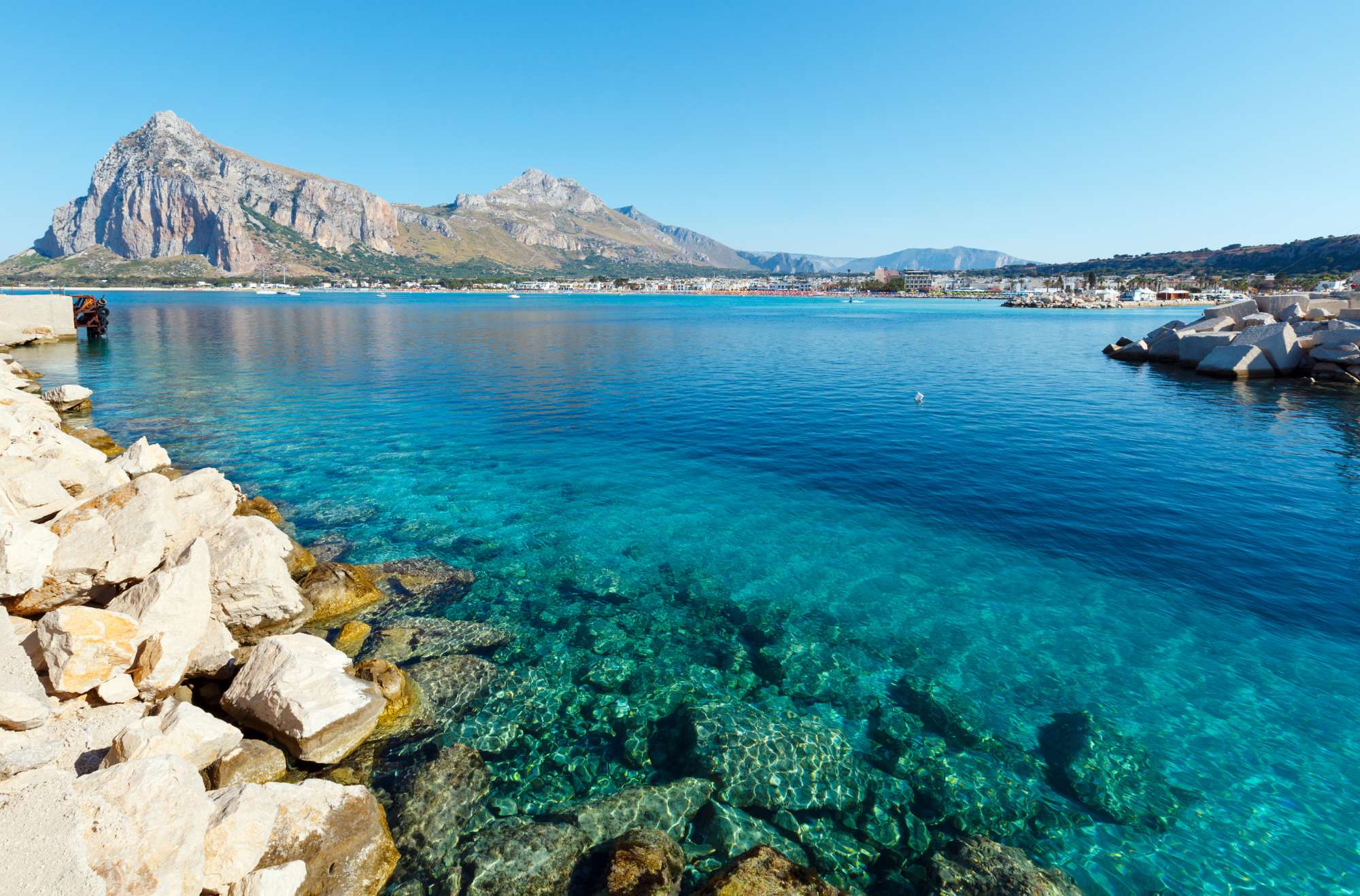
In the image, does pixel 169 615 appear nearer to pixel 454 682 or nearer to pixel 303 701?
pixel 303 701

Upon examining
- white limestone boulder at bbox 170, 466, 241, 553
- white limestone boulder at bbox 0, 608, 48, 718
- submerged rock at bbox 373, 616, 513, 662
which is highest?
white limestone boulder at bbox 170, 466, 241, 553

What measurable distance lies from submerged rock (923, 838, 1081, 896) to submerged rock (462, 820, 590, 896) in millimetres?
4314

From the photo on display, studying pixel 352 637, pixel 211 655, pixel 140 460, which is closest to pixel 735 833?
pixel 352 637

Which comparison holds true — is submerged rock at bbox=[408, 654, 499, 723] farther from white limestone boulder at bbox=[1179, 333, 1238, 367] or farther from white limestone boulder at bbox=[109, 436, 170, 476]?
white limestone boulder at bbox=[1179, 333, 1238, 367]

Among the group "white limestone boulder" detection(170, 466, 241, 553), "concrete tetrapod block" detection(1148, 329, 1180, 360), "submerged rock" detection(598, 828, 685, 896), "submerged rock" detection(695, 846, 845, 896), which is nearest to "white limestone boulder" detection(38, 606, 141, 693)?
"white limestone boulder" detection(170, 466, 241, 553)

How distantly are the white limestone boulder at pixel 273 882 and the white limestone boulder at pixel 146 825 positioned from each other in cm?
38

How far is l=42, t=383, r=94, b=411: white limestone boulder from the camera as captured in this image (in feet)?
96.4

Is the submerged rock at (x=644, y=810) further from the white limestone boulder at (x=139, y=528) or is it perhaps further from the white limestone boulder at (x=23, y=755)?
the white limestone boulder at (x=139, y=528)

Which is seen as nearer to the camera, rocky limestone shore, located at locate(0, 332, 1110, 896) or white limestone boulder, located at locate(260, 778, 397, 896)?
rocky limestone shore, located at locate(0, 332, 1110, 896)

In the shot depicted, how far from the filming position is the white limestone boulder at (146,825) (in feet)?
17.7

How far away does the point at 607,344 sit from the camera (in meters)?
68.4

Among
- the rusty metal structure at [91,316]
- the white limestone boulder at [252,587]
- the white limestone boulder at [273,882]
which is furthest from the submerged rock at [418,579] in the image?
the rusty metal structure at [91,316]

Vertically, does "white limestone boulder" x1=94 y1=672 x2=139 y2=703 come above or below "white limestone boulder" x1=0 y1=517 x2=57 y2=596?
below

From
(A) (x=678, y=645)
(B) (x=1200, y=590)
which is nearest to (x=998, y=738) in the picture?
(A) (x=678, y=645)
